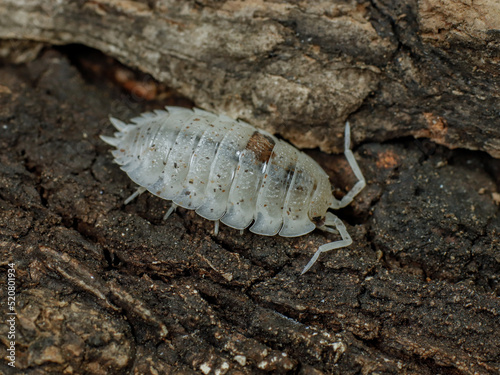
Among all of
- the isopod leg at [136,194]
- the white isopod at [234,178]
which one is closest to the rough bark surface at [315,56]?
the white isopod at [234,178]

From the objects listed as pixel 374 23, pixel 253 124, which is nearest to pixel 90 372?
pixel 253 124

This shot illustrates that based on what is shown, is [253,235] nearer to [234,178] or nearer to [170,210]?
[234,178]

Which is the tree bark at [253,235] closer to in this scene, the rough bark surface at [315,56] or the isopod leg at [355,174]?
the rough bark surface at [315,56]

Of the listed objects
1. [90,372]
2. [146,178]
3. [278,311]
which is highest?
[146,178]

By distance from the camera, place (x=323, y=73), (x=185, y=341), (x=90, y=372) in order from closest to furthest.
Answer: (x=90, y=372), (x=185, y=341), (x=323, y=73)

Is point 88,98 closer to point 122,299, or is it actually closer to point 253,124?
point 253,124

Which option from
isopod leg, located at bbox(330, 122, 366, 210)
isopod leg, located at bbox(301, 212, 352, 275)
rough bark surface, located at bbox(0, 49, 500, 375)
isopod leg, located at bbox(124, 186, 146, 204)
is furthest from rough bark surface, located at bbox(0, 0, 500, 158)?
isopod leg, located at bbox(124, 186, 146, 204)

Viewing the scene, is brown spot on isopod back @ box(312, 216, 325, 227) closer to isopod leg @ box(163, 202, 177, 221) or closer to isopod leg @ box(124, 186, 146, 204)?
isopod leg @ box(163, 202, 177, 221)
